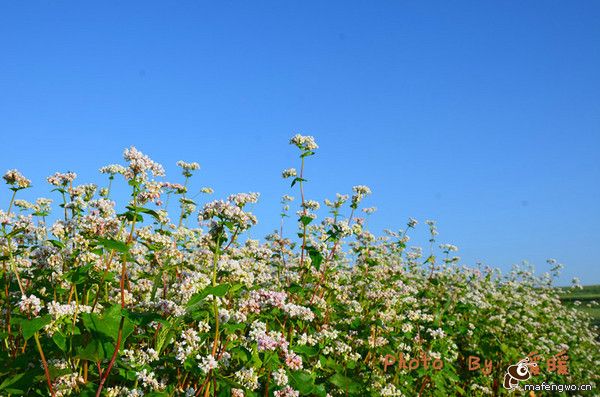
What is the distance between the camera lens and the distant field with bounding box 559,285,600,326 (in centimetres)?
2024

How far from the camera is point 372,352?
7.18m

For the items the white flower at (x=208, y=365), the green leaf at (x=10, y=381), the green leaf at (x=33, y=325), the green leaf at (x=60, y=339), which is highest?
the green leaf at (x=33, y=325)

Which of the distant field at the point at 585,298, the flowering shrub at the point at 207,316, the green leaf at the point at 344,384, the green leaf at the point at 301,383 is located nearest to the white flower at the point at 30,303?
the flowering shrub at the point at 207,316

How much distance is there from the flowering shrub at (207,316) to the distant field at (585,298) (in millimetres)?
9892

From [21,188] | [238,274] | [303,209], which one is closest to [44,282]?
[21,188]

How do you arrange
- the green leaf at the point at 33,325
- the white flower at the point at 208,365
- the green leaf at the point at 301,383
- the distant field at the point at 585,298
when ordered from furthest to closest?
the distant field at the point at 585,298 < the green leaf at the point at 301,383 < the white flower at the point at 208,365 < the green leaf at the point at 33,325

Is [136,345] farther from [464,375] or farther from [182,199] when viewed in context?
[464,375]

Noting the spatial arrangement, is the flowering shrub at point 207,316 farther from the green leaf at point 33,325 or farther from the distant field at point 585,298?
the distant field at point 585,298

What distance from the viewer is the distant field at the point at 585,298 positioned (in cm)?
2024

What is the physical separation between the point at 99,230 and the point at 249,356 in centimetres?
196

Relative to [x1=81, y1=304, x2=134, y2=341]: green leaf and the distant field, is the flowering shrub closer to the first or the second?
[x1=81, y1=304, x2=134, y2=341]: green leaf

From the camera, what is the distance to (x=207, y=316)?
4363mm

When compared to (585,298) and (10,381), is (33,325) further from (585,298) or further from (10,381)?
(585,298)

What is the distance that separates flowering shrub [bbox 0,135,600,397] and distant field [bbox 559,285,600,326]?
9.89 m
